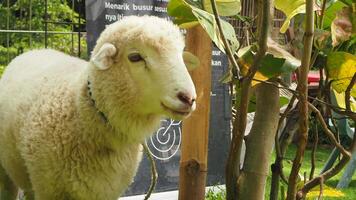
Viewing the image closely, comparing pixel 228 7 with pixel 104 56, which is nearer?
pixel 228 7

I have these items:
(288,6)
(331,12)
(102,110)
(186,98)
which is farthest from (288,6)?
(102,110)

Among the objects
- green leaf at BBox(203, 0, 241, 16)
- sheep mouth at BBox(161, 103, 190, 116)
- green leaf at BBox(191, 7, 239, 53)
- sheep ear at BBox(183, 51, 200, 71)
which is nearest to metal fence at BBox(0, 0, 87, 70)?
sheep ear at BBox(183, 51, 200, 71)

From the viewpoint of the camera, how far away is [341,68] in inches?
70.9

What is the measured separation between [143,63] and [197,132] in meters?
0.39

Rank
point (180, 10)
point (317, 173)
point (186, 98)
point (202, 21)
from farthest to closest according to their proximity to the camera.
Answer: point (317, 173), point (186, 98), point (180, 10), point (202, 21)

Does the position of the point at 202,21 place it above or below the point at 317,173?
above

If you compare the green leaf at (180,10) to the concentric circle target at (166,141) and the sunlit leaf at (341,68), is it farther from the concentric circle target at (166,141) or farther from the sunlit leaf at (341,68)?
the concentric circle target at (166,141)

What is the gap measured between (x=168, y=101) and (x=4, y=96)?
1.20 m

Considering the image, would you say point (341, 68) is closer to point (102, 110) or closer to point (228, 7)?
point (228, 7)

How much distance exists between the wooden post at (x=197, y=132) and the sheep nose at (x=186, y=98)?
1.09ft

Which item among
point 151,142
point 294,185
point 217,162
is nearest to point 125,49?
point 294,185

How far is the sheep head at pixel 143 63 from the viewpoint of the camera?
235 centimetres

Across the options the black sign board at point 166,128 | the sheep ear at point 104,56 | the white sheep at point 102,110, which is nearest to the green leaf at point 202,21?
the white sheep at point 102,110

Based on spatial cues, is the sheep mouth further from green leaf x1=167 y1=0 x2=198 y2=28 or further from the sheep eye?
green leaf x1=167 y1=0 x2=198 y2=28
